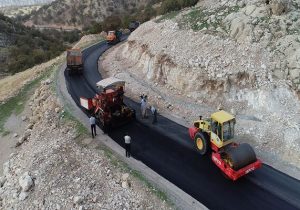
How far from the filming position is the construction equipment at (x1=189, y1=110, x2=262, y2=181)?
17.1 metres

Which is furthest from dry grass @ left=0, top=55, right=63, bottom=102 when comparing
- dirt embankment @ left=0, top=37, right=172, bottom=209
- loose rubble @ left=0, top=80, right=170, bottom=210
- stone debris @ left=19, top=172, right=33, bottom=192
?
stone debris @ left=19, top=172, right=33, bottom=192

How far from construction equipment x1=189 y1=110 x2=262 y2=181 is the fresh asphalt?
0.64 m

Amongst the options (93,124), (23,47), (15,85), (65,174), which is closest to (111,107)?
(93,124)

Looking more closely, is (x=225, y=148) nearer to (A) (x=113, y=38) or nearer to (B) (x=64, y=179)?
(B) (x=64, y=179)

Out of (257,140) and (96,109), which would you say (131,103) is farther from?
(257,140)

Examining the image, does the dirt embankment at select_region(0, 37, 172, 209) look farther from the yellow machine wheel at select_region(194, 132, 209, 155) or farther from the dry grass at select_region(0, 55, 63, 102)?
the dry grass at select_region(0, 55, 63, 102)

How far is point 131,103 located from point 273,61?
10.7 meters

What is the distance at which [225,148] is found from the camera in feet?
59.8

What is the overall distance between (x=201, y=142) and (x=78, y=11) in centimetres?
10446

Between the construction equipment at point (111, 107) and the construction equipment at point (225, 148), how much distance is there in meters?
5.76

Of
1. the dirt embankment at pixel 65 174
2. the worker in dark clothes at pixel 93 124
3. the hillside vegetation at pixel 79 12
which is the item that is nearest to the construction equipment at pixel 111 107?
the worker in dark clothes at pixel 93 124

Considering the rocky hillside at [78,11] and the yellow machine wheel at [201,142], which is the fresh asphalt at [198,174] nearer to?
the yellow machine wheel at [201,142]

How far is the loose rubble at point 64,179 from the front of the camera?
16875mm

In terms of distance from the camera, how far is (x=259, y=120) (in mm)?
22297
